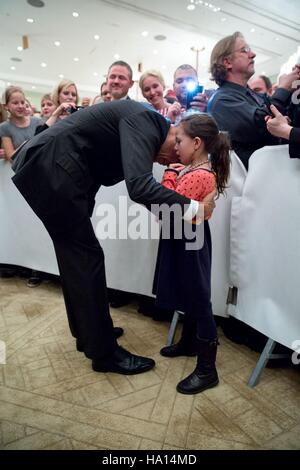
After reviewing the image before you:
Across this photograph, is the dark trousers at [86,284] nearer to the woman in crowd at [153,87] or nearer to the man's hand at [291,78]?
the man's hand at [291,78]

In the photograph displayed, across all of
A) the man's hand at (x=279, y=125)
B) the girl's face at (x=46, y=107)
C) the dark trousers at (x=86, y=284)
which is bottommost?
the dark trousers at (x=86, y=284)

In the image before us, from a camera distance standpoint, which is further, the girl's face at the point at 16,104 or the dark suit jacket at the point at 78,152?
the girl's face at the point at 16,104

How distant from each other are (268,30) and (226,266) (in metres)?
7.36

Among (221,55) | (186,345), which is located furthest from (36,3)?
(186,345)

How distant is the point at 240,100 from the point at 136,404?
4.83 ft

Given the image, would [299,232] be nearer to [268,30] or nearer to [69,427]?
[69,427]

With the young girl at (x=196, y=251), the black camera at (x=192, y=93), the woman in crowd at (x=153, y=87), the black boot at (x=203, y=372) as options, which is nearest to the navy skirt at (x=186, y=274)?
the young girl at (x=196, y=251)

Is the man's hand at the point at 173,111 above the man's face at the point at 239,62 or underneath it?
underneath

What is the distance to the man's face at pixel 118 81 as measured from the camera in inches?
80.7

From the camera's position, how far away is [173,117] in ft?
6.46

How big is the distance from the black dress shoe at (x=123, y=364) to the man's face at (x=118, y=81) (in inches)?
67.3

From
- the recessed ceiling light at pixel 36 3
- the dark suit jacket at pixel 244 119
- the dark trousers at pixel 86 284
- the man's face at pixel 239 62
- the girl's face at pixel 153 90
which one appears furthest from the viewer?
the recessed ceiling light at pixel 36 3

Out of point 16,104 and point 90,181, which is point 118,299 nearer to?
point 90,181
